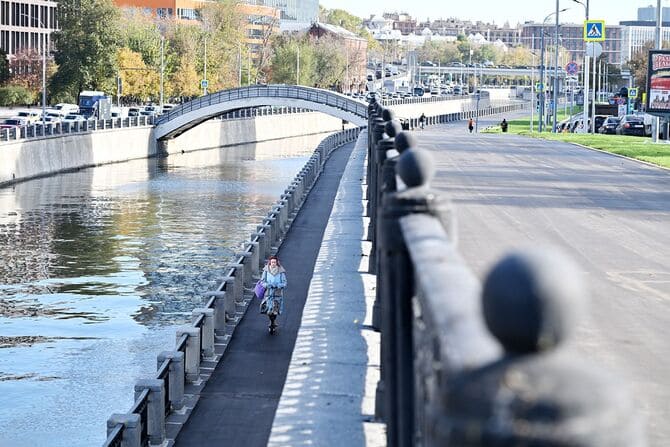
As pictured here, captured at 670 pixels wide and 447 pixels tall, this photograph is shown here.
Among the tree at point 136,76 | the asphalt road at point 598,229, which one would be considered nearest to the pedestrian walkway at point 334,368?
the asphalt road at point 598,229

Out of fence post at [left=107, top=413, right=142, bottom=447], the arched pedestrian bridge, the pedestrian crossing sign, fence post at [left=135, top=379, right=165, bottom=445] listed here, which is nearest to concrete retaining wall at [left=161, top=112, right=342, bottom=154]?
the arched pedestrian bridge

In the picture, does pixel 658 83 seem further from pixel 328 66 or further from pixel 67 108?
pixel 328 66

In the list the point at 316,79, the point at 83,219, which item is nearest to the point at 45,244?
the point at 83,219

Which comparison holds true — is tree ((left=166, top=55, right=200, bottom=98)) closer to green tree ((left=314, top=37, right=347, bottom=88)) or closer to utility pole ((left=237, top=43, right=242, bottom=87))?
utility pole ((left=237, top=43, right=242, bottom=87))

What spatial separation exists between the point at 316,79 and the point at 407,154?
15365 cm

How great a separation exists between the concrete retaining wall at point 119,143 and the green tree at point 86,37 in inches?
390

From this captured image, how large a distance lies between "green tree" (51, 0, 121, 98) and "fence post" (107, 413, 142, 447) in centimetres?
9046

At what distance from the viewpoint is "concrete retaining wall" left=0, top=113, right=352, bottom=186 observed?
67.9 meters

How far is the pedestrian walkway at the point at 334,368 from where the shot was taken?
8.65 m

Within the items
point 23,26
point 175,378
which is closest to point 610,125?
point 23,26

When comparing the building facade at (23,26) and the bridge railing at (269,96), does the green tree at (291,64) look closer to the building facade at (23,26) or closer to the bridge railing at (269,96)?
the building facade at (23,26)

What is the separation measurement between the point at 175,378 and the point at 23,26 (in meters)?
113

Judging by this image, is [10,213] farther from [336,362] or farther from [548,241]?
[336,362]

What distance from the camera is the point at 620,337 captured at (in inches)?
563
